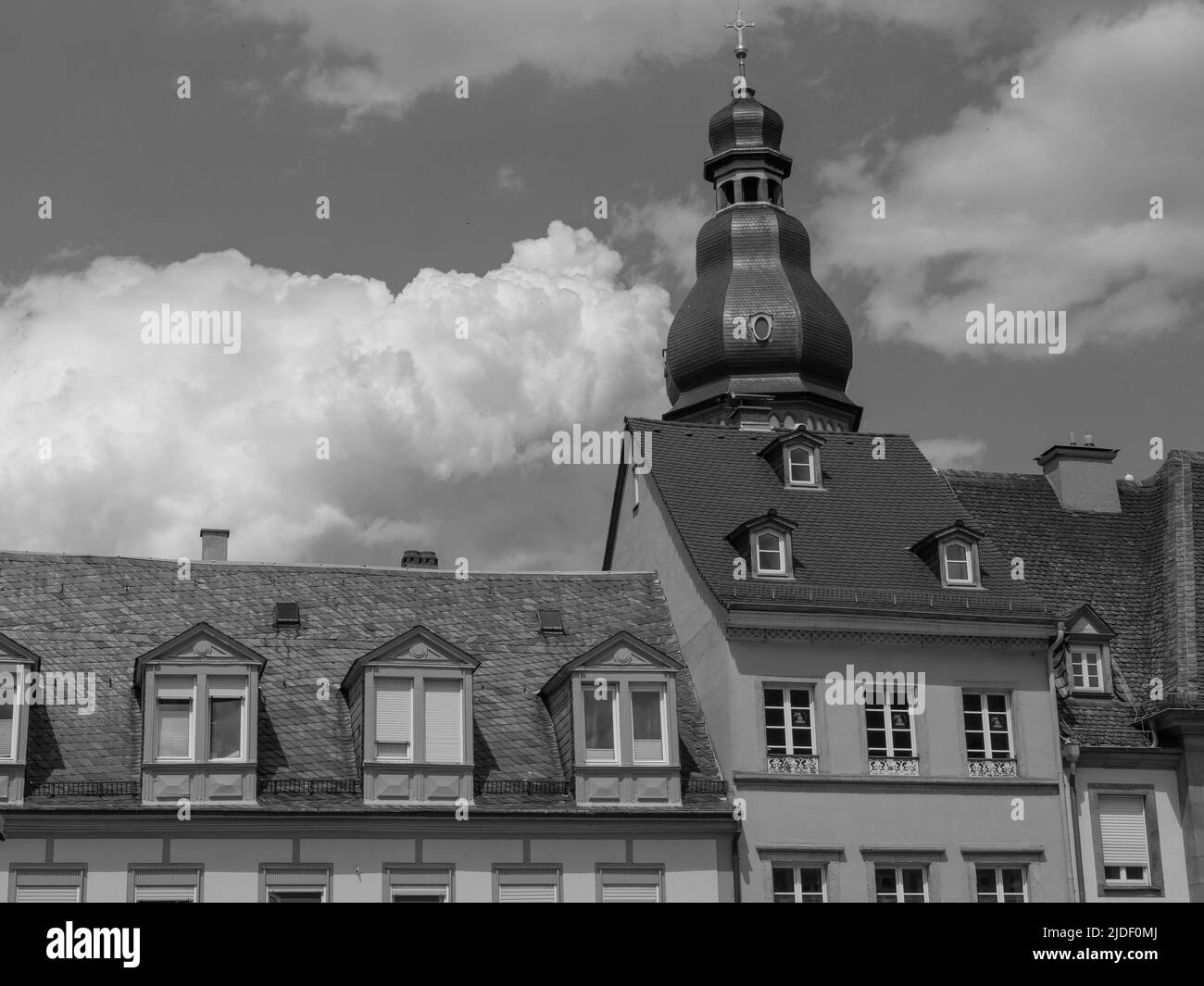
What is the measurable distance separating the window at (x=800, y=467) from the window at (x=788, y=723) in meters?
6.66

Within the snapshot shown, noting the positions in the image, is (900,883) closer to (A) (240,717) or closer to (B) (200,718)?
(A) (240,717)

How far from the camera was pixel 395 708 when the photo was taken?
37.2 metres

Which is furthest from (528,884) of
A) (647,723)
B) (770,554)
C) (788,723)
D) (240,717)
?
(770,554)

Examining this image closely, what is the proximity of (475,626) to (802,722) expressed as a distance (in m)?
7.22

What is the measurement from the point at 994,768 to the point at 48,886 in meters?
18.0

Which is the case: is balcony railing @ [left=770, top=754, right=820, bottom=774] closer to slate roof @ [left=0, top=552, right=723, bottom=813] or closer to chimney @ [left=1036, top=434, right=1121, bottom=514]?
slate roof @ [left=0, top=552, right=723, bottom=813]

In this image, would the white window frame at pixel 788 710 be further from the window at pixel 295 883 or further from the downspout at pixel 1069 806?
the window at pixel 295 883

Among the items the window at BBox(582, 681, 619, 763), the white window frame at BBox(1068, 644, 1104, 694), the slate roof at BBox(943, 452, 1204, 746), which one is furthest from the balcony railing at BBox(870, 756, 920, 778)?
the window at BBox(582, 681, 619, 763)

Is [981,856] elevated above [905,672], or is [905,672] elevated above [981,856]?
[905,672]
